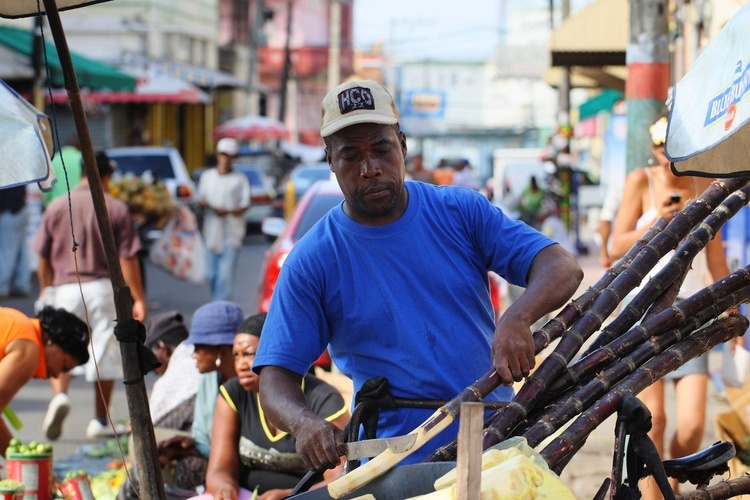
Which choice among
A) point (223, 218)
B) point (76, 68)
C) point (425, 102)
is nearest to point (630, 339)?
point (223, 218)

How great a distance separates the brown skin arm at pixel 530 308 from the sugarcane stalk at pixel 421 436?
0.18ft

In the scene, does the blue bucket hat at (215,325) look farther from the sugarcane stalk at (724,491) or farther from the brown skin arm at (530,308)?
the sugarcane stalk at (724,491)

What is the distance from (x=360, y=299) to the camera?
3.21 m

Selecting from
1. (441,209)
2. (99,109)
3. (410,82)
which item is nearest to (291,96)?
(99,109)

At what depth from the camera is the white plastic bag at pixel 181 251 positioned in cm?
1157

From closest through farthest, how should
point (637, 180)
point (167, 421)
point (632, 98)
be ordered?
point (637, 180) < point (167, 421) < point (632, 98)

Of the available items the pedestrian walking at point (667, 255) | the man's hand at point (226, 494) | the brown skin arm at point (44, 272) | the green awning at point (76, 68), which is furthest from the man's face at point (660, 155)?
the green awning at point (76, 68)

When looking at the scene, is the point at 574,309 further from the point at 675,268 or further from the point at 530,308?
the point at 675,268

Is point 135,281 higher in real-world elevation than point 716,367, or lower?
higher

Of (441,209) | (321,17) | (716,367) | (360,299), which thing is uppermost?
(321,17)

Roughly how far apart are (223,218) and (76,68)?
22.0 feet

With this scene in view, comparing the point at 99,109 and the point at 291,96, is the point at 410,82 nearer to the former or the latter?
the point at 291,96

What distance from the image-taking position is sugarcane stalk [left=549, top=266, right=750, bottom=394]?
10.0 ft

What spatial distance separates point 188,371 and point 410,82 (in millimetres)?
111503
